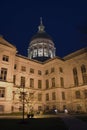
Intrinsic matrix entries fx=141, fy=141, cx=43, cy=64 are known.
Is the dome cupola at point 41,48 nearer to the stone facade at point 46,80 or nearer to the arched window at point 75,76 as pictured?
the stone facade at point 46,80

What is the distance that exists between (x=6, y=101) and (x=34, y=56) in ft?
157

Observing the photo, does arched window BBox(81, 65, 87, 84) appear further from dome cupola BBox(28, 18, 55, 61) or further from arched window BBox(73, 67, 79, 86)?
dome cupola BBox(28, 18, 55, 61)

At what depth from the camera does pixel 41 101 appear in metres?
53.4

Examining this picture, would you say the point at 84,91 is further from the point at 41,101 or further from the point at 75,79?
the point at 41,101

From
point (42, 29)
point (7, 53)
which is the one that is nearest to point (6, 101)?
point (7, 53)

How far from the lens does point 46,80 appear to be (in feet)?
185

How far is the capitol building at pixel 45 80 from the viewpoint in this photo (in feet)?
144

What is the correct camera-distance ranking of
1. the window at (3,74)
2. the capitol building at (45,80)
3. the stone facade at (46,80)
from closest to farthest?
the window at (3,74), the capitol building at (45,80), the stone facade at (46,80)

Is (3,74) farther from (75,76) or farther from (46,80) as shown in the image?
(75,76)

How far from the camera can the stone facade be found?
44156mm

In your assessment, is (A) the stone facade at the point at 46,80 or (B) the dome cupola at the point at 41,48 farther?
(B) the dome cupola at the point at 41,48
